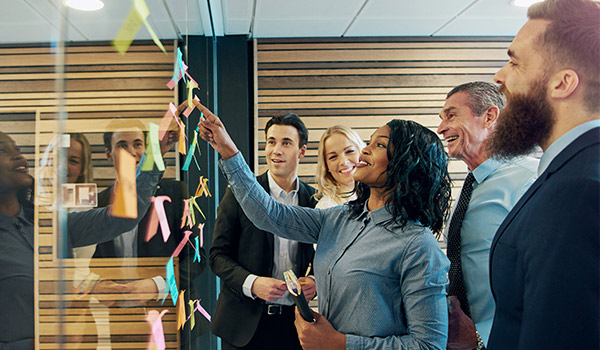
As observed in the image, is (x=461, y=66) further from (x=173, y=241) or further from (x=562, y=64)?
(x=173, y=241)

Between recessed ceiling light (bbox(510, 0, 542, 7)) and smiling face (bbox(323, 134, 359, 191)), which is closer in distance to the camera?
smiling face (bbox(323, 134, 359, 191))

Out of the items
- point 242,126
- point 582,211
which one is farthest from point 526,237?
point 242,126

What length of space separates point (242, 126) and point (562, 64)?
3.23 m

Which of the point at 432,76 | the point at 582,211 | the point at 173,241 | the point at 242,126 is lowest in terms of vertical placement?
the point at 173,241

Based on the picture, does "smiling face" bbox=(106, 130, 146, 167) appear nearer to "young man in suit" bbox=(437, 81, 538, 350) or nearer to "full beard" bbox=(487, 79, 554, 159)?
"full beard" bbox=(487, 79, 554, 159)

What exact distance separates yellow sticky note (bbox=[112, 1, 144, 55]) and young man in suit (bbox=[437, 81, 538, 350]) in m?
1.22

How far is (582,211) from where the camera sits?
2.41 feet

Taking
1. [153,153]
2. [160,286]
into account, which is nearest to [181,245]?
[160,286]

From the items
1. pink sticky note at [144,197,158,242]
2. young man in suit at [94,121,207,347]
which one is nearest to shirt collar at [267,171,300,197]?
young man in suit at [94,121,207,347]

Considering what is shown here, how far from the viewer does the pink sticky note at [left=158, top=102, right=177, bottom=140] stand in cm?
88

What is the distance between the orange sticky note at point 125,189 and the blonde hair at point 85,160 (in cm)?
7

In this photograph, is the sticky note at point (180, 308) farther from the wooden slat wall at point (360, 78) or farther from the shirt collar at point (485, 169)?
the wooden slat wall at point (360, 78)

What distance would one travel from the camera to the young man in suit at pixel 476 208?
1587 millimetres

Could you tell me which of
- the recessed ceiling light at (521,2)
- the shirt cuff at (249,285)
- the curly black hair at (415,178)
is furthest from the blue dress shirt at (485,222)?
the recessed ceiling light at (521,2)
